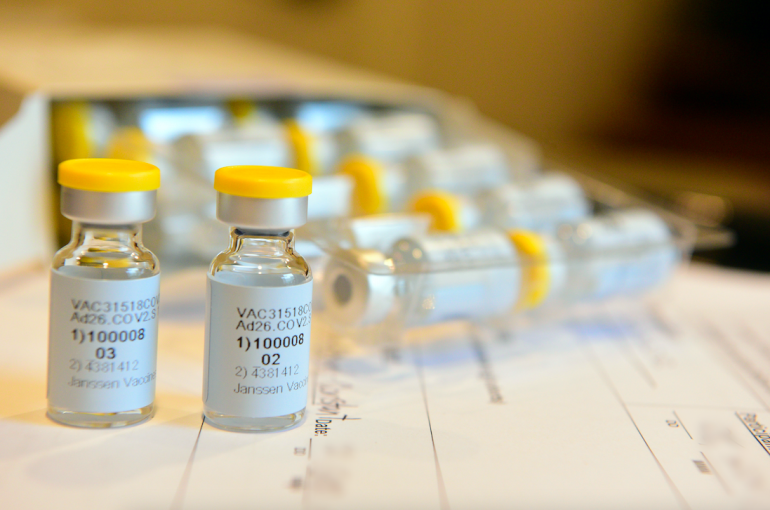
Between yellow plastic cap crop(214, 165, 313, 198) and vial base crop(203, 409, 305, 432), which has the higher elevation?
yellow plastic cap crop(214, 165, 313, 198)

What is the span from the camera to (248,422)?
1.60 feet

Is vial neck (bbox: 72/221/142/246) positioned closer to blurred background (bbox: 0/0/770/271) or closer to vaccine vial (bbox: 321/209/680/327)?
vaccine vial (bbox: 321/209/680/327)

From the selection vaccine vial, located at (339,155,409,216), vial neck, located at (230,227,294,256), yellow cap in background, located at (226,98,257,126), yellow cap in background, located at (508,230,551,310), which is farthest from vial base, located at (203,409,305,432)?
yellow cap in background, located at (226,98,257,126)

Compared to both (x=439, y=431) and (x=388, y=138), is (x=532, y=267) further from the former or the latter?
(x=388, y=138)

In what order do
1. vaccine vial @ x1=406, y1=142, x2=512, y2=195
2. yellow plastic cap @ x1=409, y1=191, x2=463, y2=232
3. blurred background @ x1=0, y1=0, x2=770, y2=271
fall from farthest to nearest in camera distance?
1. blurred background @ x1=0, y1=0, x2=770, y2=271
2. vaccine vial @ x1=406, y1=142, x2=512, y2=195
3. yellow plastic cap @ x1=409, y1=191, x2=463, y2=232

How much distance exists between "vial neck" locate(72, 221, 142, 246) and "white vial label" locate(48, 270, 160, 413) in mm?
27

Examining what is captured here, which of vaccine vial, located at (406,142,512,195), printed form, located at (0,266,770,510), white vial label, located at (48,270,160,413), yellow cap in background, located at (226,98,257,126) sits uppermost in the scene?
yellow cap in background, located at (226,98,257,126)

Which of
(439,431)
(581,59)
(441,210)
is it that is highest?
(581,59)

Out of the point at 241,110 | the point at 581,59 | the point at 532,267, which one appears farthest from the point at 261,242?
the point at 581,59

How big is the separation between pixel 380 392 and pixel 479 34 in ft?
5.60

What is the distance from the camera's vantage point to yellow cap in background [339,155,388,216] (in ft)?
2.76

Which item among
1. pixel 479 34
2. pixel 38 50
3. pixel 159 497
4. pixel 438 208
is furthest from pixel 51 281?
pixel 479 34

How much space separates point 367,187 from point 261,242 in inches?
14.5

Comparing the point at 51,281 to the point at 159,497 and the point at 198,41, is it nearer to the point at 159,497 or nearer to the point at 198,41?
the point at 159,497
